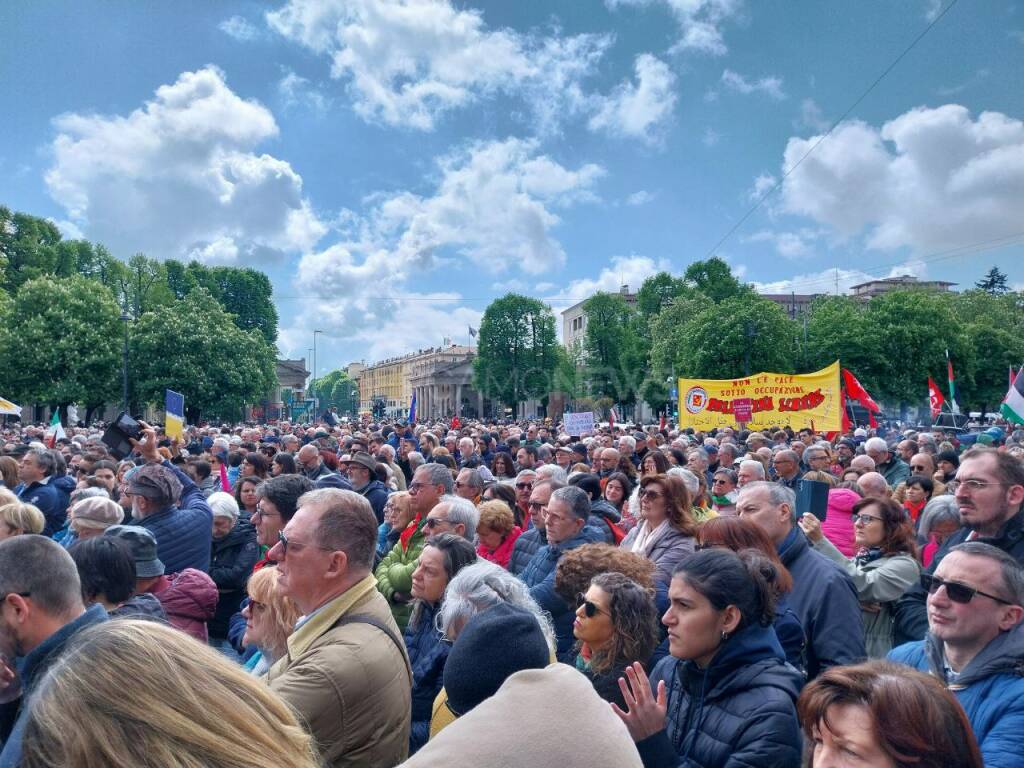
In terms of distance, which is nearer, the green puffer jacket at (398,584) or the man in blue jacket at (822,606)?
the man in blue jacket at (822,606)

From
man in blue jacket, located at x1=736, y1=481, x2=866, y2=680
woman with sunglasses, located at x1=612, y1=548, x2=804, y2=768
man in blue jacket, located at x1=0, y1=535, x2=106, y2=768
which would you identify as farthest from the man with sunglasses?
man in blue jacket, located at x1=0, y1=535, x2=106, y2=768

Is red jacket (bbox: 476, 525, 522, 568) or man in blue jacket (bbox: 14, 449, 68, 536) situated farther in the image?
man in blue jacket (bbox: 14, 449, 68, 536)

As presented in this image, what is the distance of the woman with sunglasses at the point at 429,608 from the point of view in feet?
11.7

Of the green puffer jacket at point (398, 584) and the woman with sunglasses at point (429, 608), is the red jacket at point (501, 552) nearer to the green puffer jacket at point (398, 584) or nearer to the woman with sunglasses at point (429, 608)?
the green puffer jacket at point (398, 584)

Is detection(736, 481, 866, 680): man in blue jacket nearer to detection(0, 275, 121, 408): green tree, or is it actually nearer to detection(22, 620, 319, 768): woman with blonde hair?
detection(22, 620, 319, 768): woman with blonde hair

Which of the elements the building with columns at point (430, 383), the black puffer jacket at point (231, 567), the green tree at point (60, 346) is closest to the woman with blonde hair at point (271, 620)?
the black puffer jacket at point (231, 567)

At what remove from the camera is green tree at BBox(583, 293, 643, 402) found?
7081 centimetres

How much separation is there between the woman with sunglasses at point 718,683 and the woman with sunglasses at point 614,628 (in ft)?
0.53

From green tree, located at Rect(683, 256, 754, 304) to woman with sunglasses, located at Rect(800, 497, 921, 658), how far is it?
61648 mm

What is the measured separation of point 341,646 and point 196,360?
48445 millimetres

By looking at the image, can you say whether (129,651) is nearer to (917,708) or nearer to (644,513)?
(917,708)

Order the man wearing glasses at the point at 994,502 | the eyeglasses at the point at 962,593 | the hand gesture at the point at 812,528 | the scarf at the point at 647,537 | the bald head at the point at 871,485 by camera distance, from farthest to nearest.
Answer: the bald head at the point at 871,485, the scarf at the point at 647,537, the hand gesture at the point at 812,528, the man wearing glasses at the point at 994,502, the eyeglasses at the point at 962,593

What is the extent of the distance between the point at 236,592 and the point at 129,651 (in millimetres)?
4612

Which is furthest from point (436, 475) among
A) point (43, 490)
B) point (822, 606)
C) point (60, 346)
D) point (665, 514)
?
point (60, 346)
